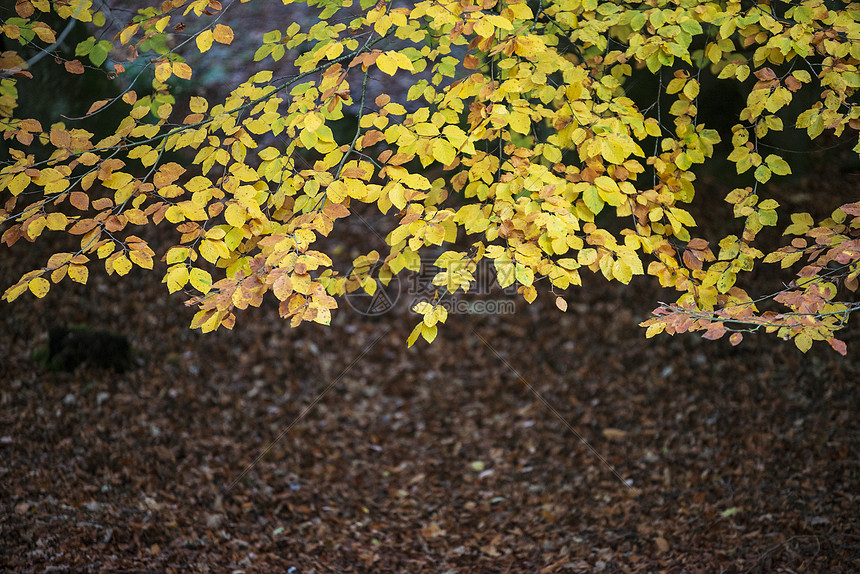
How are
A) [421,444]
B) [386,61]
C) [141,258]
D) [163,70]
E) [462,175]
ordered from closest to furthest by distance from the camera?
[386,61], [141,258], [163,70], [462,175], [421,444]

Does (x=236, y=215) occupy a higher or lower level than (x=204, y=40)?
lower

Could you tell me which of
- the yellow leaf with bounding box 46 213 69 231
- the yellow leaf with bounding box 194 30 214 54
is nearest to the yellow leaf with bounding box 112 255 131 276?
the yellow leaf with bounding box 46 213 69 231

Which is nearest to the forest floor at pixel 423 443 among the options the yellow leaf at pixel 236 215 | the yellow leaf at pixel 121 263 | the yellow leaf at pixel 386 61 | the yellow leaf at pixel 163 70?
the yellow leaf at pixel 121 263

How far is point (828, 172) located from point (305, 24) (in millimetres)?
5485

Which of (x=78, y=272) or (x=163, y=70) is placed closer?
(x=78, y=272)

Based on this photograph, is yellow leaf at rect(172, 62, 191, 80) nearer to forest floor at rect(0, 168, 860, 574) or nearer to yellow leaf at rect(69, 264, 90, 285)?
yellow leaf at rect(69, 264, 90, 285)

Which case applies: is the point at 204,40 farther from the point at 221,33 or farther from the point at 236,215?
the point at 236,215

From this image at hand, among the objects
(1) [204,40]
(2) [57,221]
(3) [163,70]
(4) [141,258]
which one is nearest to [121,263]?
(4) [141,258]

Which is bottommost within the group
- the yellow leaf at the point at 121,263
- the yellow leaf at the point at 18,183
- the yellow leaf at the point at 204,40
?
the yellow leaf at the point at 121,263

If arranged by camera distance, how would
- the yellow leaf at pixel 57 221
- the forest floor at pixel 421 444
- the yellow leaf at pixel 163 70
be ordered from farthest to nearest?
the forest floor at pixel 421 444
the yellow leaf at pixel 163 70
the yellow leaf at pixel 57 221

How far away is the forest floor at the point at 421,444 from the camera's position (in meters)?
3.57

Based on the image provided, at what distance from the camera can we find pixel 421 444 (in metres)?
4.84

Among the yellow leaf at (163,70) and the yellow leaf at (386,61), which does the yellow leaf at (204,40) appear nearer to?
the yellow leaf at (163,70)

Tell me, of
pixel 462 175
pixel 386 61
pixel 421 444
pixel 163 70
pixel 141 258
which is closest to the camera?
pixel 386 61
